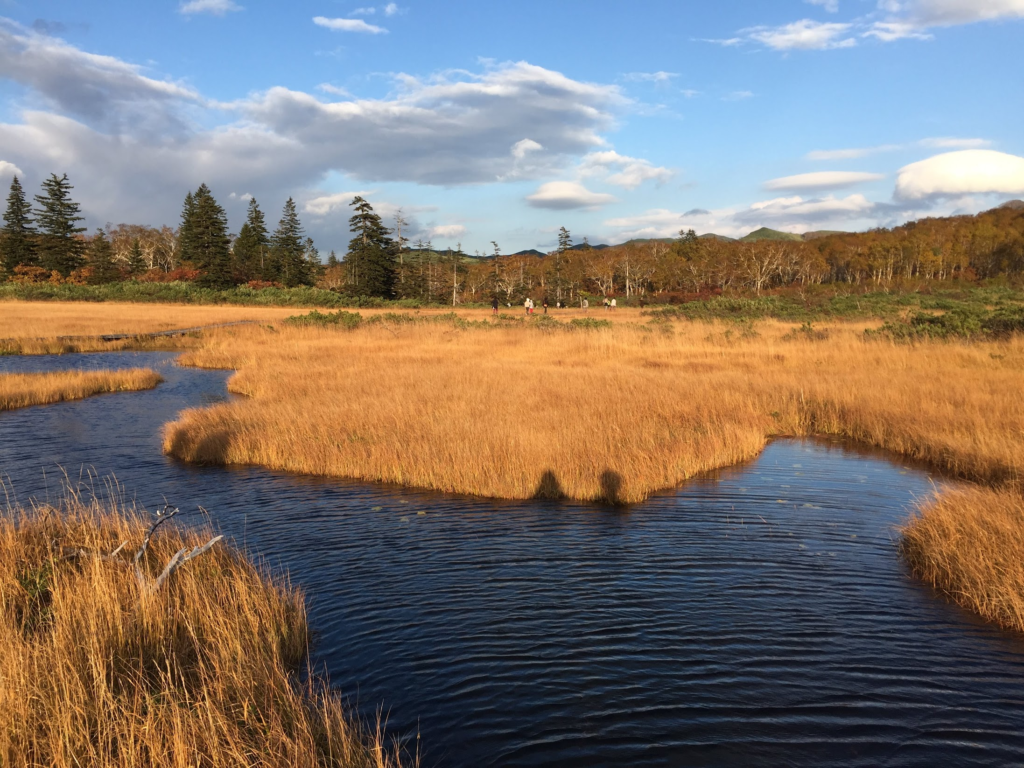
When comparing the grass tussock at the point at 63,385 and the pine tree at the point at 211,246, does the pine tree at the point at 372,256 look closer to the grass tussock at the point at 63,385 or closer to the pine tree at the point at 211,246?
the pine tree at the point at 211,246

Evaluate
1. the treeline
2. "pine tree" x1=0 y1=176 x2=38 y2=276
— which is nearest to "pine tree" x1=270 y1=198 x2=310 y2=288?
the treeline

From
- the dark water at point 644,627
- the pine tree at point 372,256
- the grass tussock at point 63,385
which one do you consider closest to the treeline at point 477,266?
the pine tree at point 372,256

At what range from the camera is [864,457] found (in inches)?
512

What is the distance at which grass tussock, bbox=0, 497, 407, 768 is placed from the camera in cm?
383

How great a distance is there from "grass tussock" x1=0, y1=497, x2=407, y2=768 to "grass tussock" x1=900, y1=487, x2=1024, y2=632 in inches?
236

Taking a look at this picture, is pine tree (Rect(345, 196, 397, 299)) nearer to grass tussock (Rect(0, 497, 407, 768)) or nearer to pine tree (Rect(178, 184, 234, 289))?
pine tree (Rect(178, 184, 234, 289))

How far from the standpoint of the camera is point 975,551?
7.02m

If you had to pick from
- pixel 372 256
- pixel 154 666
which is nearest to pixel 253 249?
pixel 372 256

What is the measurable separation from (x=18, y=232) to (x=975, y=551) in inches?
3963

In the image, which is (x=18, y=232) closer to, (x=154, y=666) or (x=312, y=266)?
(x=312, y=266)

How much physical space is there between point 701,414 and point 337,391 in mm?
9308

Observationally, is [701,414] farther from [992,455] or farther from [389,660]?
[389,660]

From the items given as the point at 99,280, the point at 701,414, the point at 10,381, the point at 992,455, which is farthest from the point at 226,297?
the point at 992,455

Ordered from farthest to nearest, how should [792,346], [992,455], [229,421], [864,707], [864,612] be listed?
[792,346], [229,421], [992,455], [864,612], [864,707]
